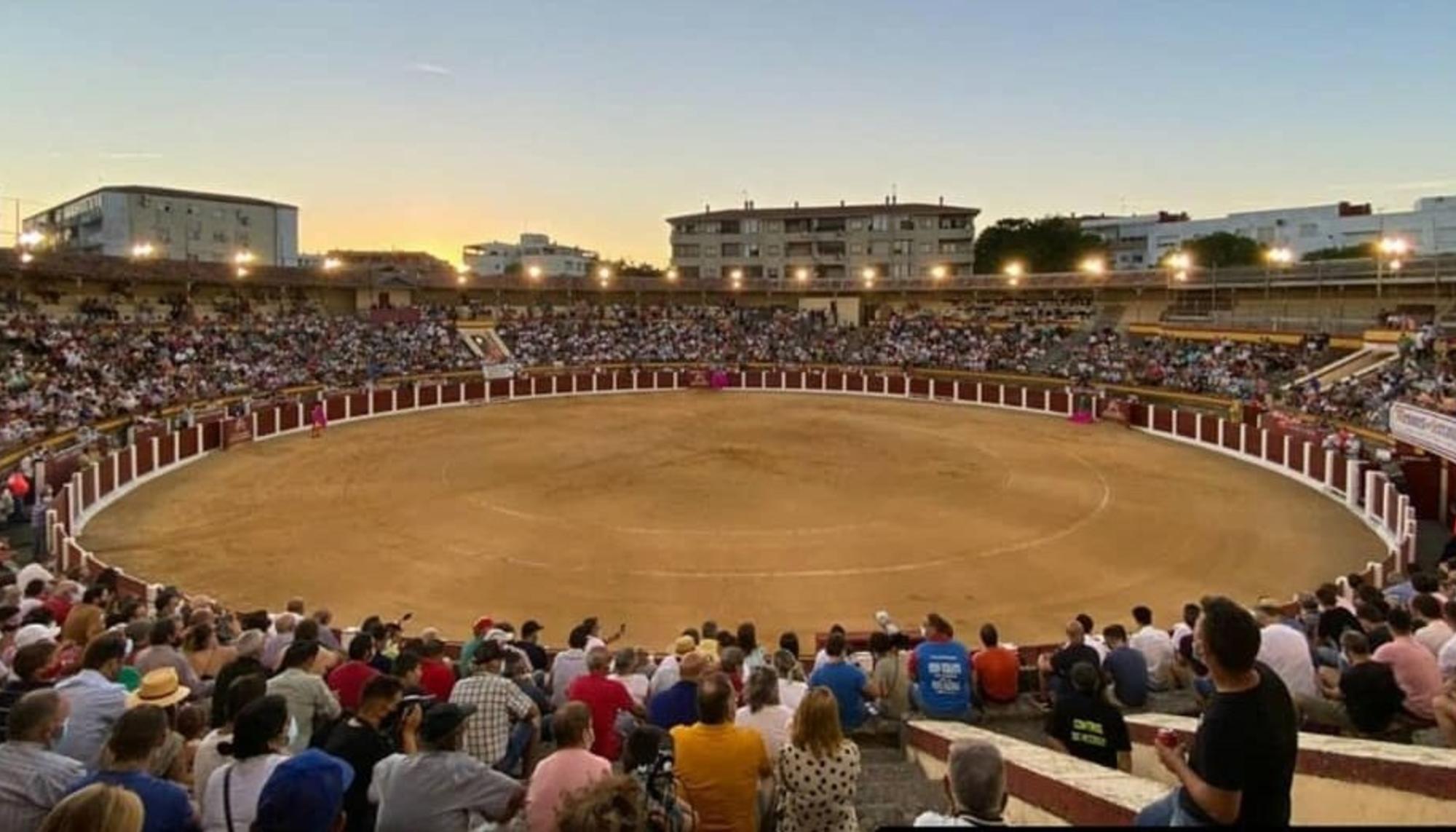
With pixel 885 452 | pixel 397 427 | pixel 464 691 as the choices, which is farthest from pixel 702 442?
pixel 464 691

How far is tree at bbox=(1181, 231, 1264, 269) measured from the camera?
67.8 m

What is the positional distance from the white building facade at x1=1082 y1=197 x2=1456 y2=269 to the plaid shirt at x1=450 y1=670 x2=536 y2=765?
228ft

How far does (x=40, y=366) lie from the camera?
101 feet

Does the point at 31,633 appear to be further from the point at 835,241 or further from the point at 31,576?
the point at 835,241

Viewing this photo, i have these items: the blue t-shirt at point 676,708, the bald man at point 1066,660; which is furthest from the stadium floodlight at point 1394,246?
the blue t-shirt at point 676,708

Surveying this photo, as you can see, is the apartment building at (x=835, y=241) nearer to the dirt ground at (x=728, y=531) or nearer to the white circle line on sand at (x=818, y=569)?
the dirt ground at (x=728, y=531)

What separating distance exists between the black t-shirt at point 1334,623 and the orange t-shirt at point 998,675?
2.88 meters

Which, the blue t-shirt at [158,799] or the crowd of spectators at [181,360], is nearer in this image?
the blue t-shirt at [158,799]

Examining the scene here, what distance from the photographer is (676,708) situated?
5.84 metres

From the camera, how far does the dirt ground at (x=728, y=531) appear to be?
45.1 feet

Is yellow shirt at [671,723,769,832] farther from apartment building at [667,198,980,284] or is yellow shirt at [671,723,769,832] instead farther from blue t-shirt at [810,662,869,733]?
apartment building at [667,198,980,284]

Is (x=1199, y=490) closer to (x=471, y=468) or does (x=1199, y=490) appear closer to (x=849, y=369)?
(x=471, y=468)

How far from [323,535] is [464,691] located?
13502 millimetres

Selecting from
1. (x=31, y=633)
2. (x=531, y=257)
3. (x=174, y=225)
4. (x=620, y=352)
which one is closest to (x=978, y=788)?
(x=31, y=633)
